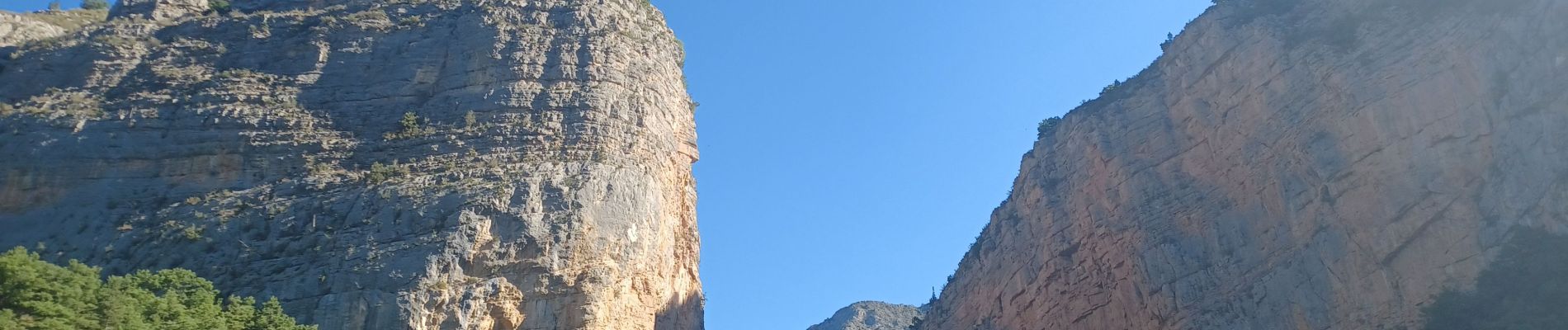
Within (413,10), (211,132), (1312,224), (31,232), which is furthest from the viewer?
(413,10)

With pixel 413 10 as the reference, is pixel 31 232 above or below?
below

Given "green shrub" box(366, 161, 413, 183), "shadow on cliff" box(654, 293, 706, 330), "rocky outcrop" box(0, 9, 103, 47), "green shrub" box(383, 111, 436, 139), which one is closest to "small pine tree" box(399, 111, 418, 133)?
"green shrub" box(383, 111, 436, 139)

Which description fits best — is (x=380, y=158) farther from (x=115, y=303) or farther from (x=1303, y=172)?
(x=1303, y=172)

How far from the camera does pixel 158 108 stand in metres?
28.2

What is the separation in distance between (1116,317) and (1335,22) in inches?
355

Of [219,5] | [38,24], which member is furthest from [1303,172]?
[38,24]

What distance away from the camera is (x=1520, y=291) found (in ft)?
86.1

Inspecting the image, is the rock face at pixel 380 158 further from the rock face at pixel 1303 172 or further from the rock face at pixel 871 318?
the rock face at pixel 871 318

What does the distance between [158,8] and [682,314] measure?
15321 mm

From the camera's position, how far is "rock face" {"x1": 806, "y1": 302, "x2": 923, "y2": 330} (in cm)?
6438

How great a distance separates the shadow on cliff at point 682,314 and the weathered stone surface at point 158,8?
567 inches

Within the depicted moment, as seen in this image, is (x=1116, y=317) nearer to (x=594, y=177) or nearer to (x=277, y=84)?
(x=594, y=177)

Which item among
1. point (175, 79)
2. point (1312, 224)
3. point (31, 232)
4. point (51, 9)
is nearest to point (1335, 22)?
point (1312, 224)

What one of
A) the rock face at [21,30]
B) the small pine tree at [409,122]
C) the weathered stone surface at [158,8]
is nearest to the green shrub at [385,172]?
the small pine tree at [409,122]
